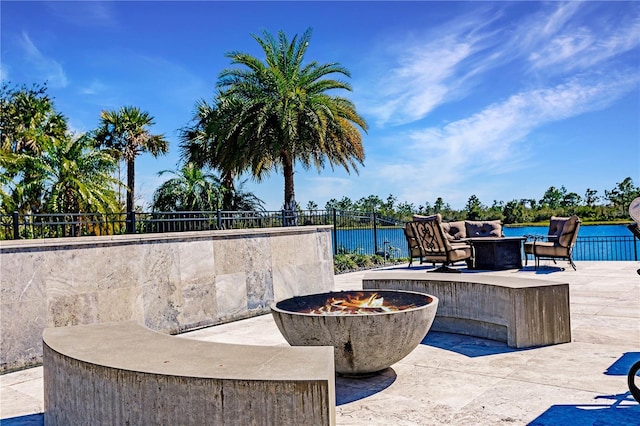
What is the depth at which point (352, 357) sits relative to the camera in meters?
3.75

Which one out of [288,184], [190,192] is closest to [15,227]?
[288,184]

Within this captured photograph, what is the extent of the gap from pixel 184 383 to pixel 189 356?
0.41 meters

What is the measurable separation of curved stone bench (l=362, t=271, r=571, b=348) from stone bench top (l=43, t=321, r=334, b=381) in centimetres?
293

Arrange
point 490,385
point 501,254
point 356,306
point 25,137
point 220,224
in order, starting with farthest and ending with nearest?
point 25,137 < point 501,254 < point 220,224 < point 356,306 < point 490,385

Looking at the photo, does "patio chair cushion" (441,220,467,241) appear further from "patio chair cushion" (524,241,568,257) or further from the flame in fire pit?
the flame in fire pit

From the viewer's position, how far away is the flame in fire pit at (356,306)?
4.02m

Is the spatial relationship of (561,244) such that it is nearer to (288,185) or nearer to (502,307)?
(502,307)

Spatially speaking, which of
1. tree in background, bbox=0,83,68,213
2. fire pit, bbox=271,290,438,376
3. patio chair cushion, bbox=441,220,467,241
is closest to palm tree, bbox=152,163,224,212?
tree in background, bbox=0,83,68,213

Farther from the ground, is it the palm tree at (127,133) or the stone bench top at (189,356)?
the palm tree at (127,133)

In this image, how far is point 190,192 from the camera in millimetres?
21609

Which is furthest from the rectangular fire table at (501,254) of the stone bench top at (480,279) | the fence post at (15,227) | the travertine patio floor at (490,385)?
the fence post at (15,227)

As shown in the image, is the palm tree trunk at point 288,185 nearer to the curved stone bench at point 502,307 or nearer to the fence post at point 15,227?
the curved stone bench at point 502,307

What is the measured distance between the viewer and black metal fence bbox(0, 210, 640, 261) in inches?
236

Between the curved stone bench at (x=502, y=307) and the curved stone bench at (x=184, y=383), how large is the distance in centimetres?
294
